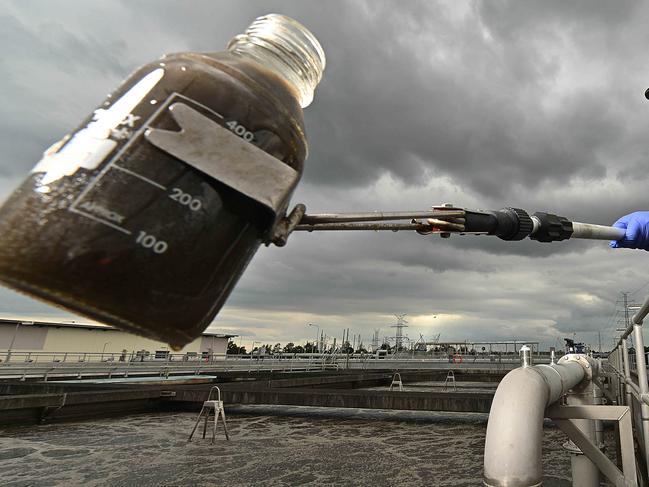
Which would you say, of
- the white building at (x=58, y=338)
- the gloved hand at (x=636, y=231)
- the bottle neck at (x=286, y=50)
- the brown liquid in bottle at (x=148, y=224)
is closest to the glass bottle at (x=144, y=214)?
the brown liquid in bottle at (x=148, y=224)

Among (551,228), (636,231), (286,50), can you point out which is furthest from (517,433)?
(286,50)

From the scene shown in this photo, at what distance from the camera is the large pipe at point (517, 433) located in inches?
60.4

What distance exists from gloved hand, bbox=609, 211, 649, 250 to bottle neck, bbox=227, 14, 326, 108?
1945mm

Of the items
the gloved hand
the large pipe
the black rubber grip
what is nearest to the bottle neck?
the black rubber grip

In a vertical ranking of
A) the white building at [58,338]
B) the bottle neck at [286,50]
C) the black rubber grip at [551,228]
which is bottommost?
the white building at [58,338]

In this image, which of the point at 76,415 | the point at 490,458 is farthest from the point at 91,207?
the point at 76,415

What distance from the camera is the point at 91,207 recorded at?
0.63m

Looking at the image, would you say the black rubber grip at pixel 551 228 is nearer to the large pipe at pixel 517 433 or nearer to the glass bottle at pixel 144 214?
the large pipe at pixel 517 433

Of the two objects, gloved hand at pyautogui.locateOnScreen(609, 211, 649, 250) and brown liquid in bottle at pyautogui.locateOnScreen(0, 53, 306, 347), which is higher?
gloved hand at pyautogui.locateOnScreen(609, 211, 649, 250)

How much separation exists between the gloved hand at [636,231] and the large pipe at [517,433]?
844 mm

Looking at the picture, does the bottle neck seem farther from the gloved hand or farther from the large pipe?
the gloved hand

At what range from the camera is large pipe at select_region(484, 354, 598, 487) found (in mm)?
1533

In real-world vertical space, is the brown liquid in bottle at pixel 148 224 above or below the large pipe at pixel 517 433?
above

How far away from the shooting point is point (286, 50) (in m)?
0.96
